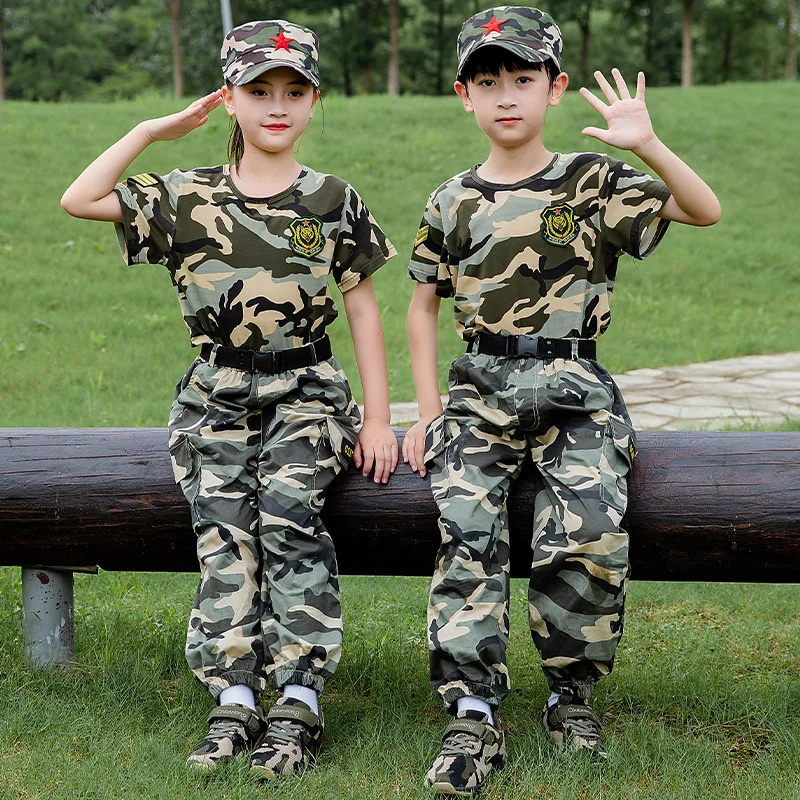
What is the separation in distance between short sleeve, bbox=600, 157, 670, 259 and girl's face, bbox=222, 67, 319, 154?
0.89 metres

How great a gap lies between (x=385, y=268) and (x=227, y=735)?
8.78 meters

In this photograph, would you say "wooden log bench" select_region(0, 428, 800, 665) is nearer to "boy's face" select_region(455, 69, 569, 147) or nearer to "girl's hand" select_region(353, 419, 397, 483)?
"girl's hand" select_region(353, 419, 397, 483)

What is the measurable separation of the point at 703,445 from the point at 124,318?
22.4 ft

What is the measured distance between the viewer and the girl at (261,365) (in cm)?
302

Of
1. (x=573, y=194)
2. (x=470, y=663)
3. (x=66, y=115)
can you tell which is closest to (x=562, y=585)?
(x=470, y=663)

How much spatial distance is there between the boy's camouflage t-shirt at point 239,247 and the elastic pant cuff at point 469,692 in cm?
105

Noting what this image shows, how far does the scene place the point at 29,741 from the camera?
3062mm

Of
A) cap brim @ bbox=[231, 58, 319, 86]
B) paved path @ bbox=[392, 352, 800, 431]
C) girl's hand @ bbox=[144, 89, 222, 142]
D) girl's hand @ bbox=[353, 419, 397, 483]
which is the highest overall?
cap brim @ bbox=[231, 58, 319, 86]

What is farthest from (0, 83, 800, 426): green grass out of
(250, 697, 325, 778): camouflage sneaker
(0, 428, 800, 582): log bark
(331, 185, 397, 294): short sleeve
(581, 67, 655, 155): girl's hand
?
(581, 67, 655, 155): girl's hand

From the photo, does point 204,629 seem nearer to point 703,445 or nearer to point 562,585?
point 562,585

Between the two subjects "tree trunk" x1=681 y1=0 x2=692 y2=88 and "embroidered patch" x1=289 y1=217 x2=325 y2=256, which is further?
"tree trunk" x1=681 y1=0 x2=692 y2=88

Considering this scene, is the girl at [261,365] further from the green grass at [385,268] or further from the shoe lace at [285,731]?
the green grass at [385,268]

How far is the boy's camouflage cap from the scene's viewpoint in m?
2.99

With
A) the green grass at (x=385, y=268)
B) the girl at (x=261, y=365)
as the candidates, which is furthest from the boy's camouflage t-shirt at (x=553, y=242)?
the green grass at (x=385, y=268)
